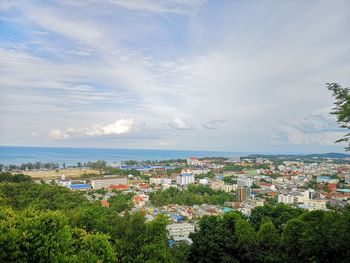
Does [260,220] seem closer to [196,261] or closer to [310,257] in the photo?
[196,261]

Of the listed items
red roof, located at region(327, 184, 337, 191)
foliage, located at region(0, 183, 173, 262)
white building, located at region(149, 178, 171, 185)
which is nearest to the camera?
foliage, located at region(0, 183, 173, 262)

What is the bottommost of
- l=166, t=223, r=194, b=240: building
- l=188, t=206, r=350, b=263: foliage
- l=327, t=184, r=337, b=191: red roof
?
l=166, t=223, r=194, b=240: building

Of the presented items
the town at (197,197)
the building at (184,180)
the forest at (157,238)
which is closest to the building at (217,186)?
the town at (197,197)

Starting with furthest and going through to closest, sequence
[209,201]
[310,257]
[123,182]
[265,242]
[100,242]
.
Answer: [123,182] → [209,201] → [265,242] → [310,257] → [100,242]

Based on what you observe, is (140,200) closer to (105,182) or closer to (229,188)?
(105,182)

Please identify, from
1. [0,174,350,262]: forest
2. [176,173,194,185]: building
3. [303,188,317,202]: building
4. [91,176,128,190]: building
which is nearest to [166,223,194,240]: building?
[0,174,350,262]: forest

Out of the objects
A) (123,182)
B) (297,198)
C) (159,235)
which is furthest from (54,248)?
(123,182)

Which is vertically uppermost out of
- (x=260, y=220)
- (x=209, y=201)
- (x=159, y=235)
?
(x=159, y=235)

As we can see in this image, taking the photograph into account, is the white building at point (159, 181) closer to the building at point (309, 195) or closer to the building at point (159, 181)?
the building at point (159, 181)

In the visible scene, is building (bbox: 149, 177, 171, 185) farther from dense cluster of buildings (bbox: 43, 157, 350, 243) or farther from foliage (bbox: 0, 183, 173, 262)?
foliage (bbox: 0, 183, 173, 262)

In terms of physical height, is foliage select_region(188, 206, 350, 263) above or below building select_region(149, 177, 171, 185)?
above

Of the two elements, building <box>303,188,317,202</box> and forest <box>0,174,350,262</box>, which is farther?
building <box>303,188,317,202</box>
